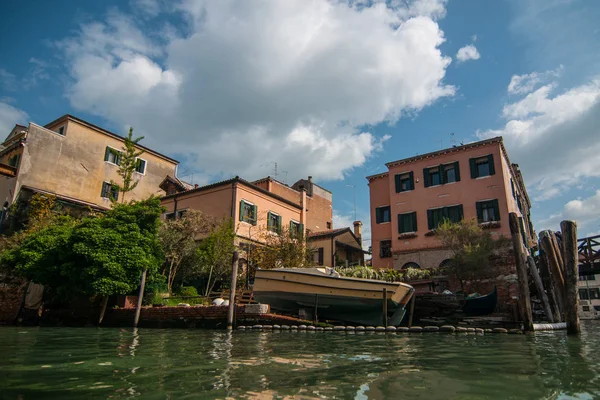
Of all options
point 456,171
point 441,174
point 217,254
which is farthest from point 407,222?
point 217,254

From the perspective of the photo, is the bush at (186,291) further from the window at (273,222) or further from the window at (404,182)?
the window at (404,182)

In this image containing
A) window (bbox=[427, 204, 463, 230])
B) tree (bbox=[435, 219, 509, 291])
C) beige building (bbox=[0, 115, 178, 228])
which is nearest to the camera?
tree (bbox=[435, 219, 509, 291])

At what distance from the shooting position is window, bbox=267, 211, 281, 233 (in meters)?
24.4

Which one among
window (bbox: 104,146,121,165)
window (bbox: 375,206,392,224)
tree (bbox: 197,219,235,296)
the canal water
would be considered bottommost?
the canal water

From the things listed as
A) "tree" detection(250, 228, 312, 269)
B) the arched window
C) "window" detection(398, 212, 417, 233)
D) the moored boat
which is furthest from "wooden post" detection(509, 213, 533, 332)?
"window" detection(398, 212, 417, 233)

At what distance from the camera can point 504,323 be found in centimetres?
1410

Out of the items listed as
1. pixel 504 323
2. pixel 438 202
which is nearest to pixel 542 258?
pixel 504 323

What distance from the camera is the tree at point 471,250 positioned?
18391 millimetres

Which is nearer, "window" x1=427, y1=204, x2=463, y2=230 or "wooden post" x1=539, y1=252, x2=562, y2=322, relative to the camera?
"wooden post" x1=539, y1=252, x2=562, y2=322

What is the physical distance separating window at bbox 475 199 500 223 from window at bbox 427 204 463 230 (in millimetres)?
893

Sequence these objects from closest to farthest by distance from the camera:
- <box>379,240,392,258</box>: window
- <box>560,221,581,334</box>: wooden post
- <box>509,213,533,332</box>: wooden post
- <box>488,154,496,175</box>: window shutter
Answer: <box>560,221,581,334</box>: wooden post, <box>509,213,533,332</box>: wooden post, <box>488,154,496,175</box>: window shutter, <box>379,240,392,258</box>: window

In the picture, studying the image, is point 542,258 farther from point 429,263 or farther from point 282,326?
point 282,326

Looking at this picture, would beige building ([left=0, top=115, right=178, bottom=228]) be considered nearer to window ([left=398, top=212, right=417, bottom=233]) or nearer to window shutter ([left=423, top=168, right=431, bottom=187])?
window ([left=398, top=212, right=417, bottom=233])

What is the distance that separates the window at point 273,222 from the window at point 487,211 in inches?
426
